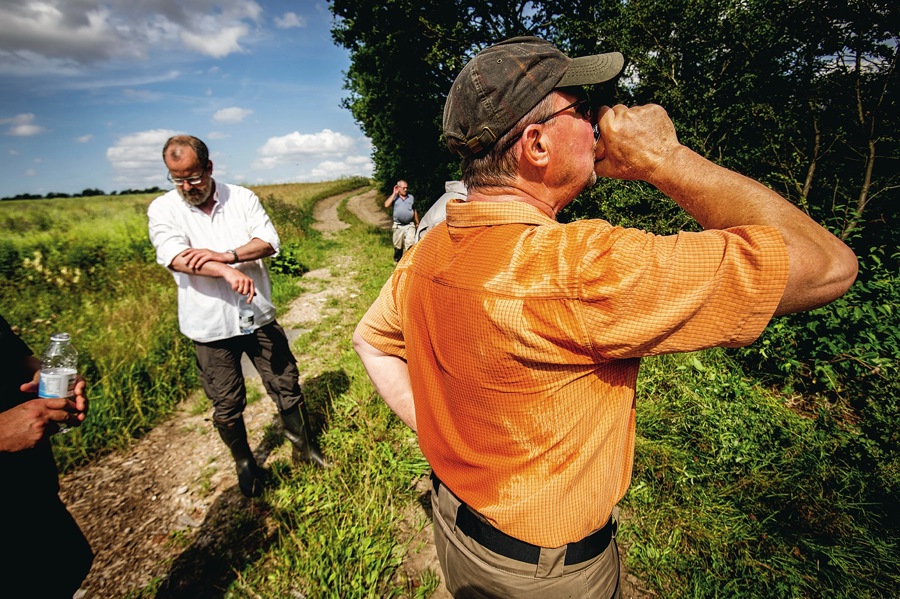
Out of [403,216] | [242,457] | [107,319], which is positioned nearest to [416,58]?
[403,216]

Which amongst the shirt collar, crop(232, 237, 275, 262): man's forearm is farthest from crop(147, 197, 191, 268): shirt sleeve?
the shirt collar

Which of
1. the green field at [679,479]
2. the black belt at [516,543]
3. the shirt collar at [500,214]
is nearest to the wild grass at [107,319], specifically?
the green field at [679,479]

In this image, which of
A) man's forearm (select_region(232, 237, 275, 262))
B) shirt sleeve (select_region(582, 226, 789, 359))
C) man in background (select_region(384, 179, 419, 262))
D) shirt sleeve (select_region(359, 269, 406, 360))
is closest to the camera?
shirt sleeve (select_region(582, 226, 789, 359))

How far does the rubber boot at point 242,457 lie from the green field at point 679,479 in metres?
0.16

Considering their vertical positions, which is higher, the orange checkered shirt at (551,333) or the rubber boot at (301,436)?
the orange checkered shirt at (551,333)

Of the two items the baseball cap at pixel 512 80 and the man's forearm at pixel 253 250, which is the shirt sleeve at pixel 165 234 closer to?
the man's forearm at pixel 253 250

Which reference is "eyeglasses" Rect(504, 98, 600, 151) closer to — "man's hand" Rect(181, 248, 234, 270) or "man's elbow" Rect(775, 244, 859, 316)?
"man's elbow" Rect(775, 244, 859, 316)

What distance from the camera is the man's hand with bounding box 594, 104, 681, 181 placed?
1.14 metres

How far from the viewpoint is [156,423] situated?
4.56m

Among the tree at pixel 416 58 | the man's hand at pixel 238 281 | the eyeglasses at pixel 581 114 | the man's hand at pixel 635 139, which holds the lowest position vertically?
the man's hand at pixel 238 281

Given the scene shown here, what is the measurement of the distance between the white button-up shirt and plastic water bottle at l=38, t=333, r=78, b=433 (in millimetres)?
894

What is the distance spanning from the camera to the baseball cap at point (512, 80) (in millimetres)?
1172

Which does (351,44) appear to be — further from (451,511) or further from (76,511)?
(451,511)

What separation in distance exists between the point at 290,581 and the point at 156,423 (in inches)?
122
